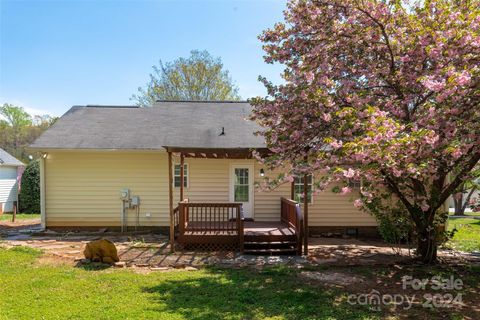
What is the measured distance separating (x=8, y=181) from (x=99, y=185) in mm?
13135

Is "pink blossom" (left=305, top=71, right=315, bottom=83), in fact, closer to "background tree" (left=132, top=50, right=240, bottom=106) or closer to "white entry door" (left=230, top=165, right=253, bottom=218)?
"white entry door" (left=230, top=165, right=253, bottom=218)

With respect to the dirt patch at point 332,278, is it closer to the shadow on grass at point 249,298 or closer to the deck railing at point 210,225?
the shadow on grass at point 249,298

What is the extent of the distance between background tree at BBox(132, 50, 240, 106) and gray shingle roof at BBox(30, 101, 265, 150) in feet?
44.0

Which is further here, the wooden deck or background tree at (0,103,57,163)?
background tree at (0,103,57,163)

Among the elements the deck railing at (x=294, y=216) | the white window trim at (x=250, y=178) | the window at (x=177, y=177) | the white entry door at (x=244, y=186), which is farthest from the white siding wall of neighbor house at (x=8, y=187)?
the deck railing at (x=294, y=216)

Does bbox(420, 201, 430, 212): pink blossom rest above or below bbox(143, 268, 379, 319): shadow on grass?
above

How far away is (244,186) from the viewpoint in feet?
35.8

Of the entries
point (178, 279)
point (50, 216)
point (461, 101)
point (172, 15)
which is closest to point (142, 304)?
point (178, 279)

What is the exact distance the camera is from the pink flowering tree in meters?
4.78

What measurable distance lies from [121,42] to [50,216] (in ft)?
22.9

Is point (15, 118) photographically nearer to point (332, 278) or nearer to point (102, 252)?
point (102, 252)

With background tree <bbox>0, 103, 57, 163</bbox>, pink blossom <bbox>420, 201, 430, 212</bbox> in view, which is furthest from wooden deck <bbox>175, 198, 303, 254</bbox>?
background tree <bbox>0, 103, 57, 163</bbox>

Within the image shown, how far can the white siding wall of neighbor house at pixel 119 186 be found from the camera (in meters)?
10.6

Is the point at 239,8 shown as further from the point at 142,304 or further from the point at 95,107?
the point at 142,304
